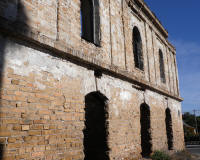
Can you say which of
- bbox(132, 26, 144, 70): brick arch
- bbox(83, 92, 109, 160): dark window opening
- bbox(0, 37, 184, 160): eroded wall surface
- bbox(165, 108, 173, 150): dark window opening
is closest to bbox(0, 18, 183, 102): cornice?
bbox(0, 37, 184, 160): eroded wall surface

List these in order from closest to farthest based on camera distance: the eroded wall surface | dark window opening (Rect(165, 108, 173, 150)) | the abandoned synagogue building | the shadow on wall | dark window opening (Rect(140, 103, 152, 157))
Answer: the shadow on wall < the eroded wall surface < the abandoned synagogue building < dark window opening (Rect(140, 103, 152, 157)) < dark window opening (Rect(165, 108, 173, 150))

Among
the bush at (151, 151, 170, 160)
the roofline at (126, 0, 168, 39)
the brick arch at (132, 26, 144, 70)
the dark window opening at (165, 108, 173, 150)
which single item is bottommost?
the bush at (151, 151, 170, 160)

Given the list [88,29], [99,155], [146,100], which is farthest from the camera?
[146,100]

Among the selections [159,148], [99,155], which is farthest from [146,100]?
[99,155]

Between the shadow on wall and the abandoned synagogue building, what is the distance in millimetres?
14

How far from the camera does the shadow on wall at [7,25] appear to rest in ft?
9.90

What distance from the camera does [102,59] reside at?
5664mm

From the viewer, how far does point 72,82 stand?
14.4ft

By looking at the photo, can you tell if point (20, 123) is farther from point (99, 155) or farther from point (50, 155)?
point (99, 155)

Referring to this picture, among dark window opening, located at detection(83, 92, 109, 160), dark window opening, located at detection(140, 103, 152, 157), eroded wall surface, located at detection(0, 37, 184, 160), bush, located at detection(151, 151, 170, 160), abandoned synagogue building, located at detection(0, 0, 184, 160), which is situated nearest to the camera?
eroded wall surface, located at detection(0, 37, 184, 160)

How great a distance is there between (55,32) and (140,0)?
18.6 ft

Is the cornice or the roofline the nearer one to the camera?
the cornice

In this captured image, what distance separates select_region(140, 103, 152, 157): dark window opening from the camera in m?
7.91

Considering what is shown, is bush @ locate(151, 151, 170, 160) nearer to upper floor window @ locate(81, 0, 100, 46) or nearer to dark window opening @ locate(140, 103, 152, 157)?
dark window opening @ locate(140, 103, 152, 157)
